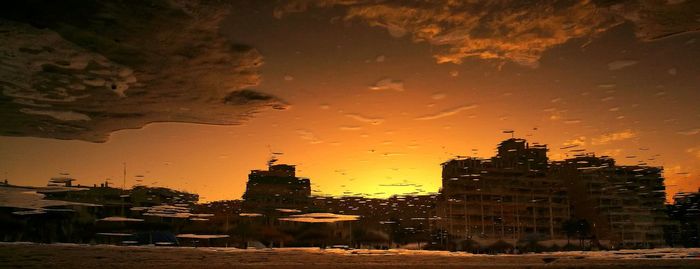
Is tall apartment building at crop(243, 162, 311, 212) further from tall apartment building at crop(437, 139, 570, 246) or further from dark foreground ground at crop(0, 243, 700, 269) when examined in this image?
dark foreground ground at crop(0, 243, 700, 269)

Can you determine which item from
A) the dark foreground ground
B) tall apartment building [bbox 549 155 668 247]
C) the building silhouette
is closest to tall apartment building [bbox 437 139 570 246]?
the building silhouette

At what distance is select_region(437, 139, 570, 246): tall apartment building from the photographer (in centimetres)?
6964

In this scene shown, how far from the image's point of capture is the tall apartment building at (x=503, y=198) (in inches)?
2742

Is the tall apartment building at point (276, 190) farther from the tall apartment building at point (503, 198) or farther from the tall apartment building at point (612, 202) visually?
the tall apartment building at point (612, 202)

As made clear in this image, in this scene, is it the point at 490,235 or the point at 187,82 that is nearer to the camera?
the point at 187,82

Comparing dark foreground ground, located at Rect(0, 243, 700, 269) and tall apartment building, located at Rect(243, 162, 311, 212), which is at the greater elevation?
tall apartment building, located at Rect(243, 162, 311, 212)

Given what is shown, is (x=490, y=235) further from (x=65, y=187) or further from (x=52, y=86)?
(x=52, y=86)

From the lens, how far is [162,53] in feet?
30.9

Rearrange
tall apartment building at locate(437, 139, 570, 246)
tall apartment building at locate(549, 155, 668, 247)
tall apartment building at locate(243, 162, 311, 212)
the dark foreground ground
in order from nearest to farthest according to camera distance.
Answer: the dark foreground ground < tall apartment building at locate(437, 139, 570, 246) < tall apartment building at locate(243, 162, 311, 212) < tall apartment building at locate(549, 155, 668, 247)

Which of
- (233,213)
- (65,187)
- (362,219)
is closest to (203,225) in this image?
(233,213)

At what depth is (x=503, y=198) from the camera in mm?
74250

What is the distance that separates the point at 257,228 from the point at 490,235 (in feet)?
118

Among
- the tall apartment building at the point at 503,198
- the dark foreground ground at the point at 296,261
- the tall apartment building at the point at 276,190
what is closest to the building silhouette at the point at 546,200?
the tall apartment building at the point at 503,198

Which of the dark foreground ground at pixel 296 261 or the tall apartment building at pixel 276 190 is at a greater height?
the tall apartment building at pixel 276 190
